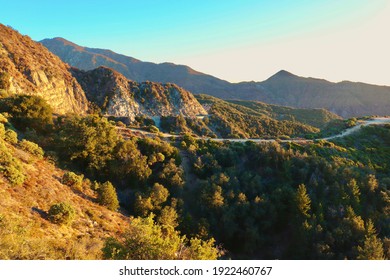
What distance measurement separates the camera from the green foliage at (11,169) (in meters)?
15.1

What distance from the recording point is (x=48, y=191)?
54.3ft

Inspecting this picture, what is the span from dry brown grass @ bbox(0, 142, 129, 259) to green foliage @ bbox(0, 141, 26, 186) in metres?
0.37

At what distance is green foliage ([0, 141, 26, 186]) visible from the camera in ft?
49.6

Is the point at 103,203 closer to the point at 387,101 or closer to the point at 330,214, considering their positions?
the point at 330,214

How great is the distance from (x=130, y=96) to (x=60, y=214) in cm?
7025

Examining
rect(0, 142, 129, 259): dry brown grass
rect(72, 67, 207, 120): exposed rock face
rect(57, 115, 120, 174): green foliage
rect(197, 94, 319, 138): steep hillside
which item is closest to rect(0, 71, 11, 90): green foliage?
rect(57, 115, 120, 174): green foliage

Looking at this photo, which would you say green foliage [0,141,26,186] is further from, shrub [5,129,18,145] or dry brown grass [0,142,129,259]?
shrub [5,129,18,145]

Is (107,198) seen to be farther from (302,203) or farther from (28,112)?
(302,203)

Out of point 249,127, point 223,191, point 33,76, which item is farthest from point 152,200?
point 249,127

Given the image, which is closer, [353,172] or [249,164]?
[353,172]

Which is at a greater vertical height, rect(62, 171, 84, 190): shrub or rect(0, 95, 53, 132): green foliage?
rect(0, 95, 53, 132): green foliage

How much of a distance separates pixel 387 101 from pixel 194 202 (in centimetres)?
22503

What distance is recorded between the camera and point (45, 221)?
13.6 m

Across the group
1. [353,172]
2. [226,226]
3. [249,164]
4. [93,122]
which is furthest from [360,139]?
[93,122]
